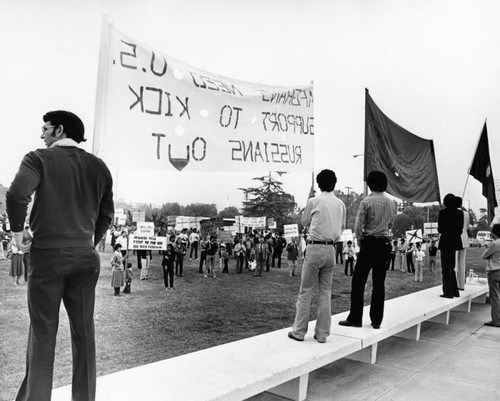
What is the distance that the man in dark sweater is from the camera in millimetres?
2170

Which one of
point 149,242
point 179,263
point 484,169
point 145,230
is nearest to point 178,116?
point 484,169

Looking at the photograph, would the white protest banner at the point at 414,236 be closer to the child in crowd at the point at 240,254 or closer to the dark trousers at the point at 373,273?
the child in crowd at the point at 240,254

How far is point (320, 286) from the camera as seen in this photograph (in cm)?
410

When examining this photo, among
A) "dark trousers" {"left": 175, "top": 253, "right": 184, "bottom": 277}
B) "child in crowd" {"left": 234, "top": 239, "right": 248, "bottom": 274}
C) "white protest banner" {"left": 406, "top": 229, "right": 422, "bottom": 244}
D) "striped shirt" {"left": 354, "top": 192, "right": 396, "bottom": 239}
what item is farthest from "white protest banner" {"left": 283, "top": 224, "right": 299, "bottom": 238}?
"striped shirt" {"left": 354, "top": 192, "right": 396, "bottom": 239}

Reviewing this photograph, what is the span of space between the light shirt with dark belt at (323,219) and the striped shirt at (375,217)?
0.59 m

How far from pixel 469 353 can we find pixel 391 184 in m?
2.61

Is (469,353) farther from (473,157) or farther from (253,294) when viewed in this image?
(253,294)

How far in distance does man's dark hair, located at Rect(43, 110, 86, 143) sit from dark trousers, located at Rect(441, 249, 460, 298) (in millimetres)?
6071

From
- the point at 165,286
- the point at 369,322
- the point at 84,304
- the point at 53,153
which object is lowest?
the point at 165,286

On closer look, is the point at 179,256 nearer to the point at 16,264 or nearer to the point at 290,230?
the point at 16,264

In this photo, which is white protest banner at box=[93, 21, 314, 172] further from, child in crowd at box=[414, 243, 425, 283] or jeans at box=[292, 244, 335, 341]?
child in crowd at box=[414, 243, 425, 283]

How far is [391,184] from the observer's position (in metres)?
6.86

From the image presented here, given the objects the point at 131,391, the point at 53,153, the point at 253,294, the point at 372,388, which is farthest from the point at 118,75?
the point at 253,294

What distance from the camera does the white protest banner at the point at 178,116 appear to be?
3.43m
